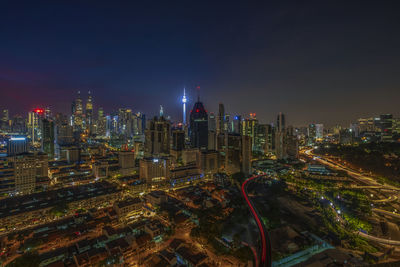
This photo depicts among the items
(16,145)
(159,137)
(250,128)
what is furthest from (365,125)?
(16,145)

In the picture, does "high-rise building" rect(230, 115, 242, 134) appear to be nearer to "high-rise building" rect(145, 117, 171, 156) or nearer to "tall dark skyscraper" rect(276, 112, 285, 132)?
"tall dark skyscraper" rect(276, 112, 285, 132)

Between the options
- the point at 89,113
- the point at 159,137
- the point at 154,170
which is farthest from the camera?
the point at 89,113

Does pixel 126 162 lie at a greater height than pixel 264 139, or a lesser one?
lesser

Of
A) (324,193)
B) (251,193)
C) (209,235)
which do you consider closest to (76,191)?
(209,235)

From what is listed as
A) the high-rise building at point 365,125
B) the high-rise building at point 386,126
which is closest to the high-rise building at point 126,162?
the high-rise building at point 386,126

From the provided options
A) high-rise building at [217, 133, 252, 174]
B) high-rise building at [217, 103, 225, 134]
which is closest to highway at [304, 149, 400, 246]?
high-rise building at [217, 133, 252, 174]

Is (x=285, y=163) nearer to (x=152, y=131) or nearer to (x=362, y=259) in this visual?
(x=362, y=259)

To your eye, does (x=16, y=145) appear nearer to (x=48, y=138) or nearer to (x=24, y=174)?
(x=48, y=138)
